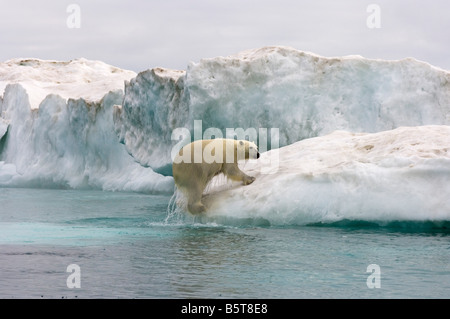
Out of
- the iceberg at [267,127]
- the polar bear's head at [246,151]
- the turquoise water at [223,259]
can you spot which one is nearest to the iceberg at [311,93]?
the iceberg at [267,127]

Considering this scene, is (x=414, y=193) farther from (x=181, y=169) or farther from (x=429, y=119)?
(x=429, y=119)

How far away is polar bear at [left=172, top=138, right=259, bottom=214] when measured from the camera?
496 inches

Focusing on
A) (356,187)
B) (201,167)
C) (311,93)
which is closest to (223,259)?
(356,187)

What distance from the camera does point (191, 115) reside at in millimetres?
21219

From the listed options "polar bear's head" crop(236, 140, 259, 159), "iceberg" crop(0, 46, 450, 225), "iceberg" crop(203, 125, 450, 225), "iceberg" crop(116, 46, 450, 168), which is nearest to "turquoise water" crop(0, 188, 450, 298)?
"iceberg" crop(203, 125, 450, 225)

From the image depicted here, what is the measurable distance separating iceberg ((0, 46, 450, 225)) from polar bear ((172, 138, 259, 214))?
0.99 ft

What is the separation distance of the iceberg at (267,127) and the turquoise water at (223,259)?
52 centimetres

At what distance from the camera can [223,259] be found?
9414 mm

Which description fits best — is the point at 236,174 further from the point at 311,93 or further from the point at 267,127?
the point at 311,93

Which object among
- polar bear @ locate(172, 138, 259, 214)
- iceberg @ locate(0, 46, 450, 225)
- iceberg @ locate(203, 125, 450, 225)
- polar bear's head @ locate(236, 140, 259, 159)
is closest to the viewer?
iceberg @ locate(203, 125, 450, 225)

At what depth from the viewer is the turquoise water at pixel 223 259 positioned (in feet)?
25.2

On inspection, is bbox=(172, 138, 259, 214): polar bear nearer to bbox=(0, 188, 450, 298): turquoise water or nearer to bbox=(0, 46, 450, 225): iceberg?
bbox=(0, 46, 450, 225): iceberg
